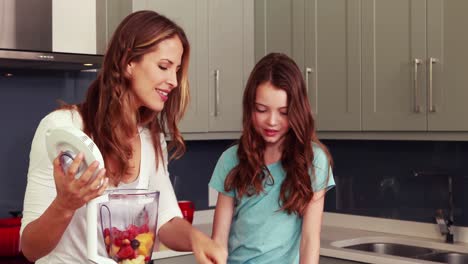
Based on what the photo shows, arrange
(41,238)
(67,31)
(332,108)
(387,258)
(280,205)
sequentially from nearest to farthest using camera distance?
(41,238) → (280,205) → (387,258) → (67,31) → (332,108)

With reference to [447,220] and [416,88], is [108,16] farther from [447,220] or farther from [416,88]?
[447,220]

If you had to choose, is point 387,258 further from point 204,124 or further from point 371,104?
point 204,124

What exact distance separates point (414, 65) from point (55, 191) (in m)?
2.07

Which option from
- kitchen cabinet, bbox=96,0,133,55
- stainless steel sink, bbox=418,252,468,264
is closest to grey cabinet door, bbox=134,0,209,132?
kitchen cabinet, bbox=96,0,133,55

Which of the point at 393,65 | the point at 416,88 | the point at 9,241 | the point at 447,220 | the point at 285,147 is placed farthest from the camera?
the point at 447,220

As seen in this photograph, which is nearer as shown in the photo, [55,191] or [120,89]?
[55,191]

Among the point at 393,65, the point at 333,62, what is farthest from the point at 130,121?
the point at 333,62

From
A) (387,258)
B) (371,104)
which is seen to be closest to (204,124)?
(371,104)

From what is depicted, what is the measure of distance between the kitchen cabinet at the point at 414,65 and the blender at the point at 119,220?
204 centimetres

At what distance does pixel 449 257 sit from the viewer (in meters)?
3.11

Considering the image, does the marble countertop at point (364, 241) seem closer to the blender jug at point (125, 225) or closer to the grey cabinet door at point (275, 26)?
the grey cabinet door at point (275, 26)

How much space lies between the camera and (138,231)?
1176 millimetres

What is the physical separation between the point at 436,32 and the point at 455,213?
2.95 feet

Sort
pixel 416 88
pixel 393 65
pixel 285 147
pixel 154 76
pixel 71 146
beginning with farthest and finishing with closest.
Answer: pixel 393 65, pixel 416 88, pixel 285 147, pixel 154 76, pixel 71 146
